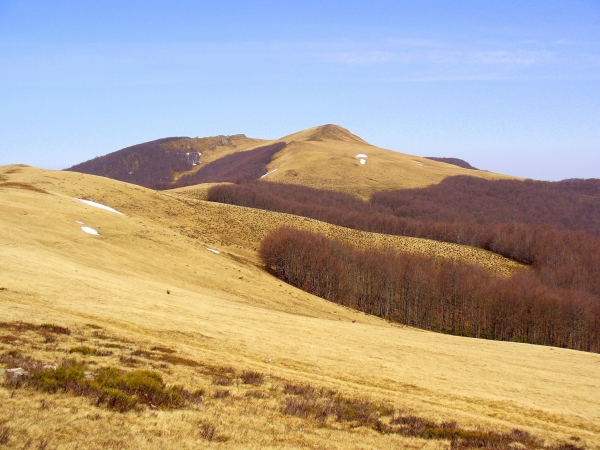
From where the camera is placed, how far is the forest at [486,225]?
89500mm

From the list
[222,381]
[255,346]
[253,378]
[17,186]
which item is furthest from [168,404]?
[17,186]

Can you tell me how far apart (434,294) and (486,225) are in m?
78.5

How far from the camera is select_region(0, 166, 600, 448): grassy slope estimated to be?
14.5m

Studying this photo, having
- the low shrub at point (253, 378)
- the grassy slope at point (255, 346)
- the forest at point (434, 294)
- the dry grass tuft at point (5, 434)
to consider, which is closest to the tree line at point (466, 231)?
the forest at point (434, 294)

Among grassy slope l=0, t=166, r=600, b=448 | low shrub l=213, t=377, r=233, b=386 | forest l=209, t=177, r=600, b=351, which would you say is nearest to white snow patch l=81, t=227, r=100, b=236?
grassy slope l=0, t=166, r=600, b=448

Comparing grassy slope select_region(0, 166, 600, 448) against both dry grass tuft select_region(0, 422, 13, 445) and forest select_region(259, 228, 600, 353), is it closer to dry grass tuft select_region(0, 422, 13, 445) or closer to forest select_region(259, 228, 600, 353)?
dry grass tuft select_region(0, 422, 13, 445)

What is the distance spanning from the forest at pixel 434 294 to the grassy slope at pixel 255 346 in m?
25.9

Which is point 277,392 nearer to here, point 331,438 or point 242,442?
point 331,438

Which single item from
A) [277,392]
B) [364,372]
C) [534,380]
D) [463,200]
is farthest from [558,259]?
[277,392]

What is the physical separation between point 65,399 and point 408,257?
283ft

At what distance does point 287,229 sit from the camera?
88875 mm

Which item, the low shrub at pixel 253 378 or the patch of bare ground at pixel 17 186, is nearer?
the low shrub at pixel 253 378

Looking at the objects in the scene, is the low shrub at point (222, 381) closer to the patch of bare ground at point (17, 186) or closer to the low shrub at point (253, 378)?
the low shrub at point (253, 378)

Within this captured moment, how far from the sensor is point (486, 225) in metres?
154
